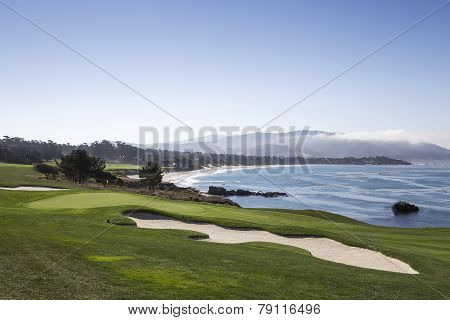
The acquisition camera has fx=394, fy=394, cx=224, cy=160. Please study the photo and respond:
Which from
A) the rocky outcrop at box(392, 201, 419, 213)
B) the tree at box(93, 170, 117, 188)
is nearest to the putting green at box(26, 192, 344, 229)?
the rocky outcrop at box(392, 201, 419, 213)

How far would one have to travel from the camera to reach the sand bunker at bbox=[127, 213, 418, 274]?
64.4 ft

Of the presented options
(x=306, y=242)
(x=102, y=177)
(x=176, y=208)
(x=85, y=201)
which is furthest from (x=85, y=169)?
(x=306, y=242)

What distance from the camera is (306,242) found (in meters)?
24.9

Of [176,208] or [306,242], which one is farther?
[176,208]

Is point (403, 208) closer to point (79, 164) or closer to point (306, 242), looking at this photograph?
point (306, 242)

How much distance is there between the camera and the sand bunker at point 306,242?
64.4 ft

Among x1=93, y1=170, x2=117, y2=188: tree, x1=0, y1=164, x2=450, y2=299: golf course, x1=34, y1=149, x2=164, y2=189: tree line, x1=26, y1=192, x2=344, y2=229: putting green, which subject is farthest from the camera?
x1=93, y1=170, x2=117, y2=188: tree

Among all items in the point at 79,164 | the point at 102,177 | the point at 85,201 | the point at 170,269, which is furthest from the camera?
the point at 102,177

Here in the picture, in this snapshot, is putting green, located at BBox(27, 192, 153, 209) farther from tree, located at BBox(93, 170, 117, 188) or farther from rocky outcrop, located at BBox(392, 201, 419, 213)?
rocky outcrop, located at BBox(392, 201, 419, 213)

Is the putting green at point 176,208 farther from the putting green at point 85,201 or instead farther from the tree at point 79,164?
the tree at point 79,164

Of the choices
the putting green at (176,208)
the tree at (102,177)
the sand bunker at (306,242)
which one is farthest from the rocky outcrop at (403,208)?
the tree at (102,177)

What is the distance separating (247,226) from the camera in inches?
1115

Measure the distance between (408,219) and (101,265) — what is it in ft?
202
